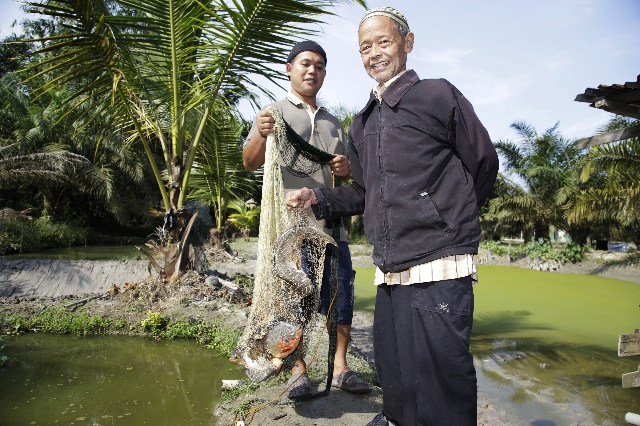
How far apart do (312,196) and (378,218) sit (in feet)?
1.67

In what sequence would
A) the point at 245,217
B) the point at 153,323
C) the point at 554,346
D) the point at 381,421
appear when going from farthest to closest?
1. the point at 245,217
2. the point at 554,346
3. the point at 153,323
4. the point at 381,421

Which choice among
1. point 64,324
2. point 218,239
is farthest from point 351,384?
point 218,239

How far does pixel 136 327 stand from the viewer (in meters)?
5.01

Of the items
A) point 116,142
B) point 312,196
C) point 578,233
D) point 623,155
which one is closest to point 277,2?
point 312,196

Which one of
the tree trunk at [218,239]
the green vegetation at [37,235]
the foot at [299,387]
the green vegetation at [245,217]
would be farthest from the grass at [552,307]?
the green vegetation at [37,235]

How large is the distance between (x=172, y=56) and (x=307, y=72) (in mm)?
3016

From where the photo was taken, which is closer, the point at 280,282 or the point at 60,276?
the point at 280,282

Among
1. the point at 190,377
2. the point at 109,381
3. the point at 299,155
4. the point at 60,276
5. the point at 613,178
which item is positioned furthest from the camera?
the point at 613,178

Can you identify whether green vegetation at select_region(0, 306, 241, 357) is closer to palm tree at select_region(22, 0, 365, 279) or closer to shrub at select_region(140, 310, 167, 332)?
shrub at select_region(140, 310, 167, 332)

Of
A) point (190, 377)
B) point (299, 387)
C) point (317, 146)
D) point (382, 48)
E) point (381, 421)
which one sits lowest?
point (190, 377)

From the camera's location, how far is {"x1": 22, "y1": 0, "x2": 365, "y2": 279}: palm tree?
4363mm

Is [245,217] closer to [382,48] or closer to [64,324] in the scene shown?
[64,324]

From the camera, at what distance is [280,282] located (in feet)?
7.94

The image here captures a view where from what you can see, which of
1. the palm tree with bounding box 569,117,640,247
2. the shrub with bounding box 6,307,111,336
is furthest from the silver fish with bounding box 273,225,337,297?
the palm tree with bounding box 569,117,640,247
